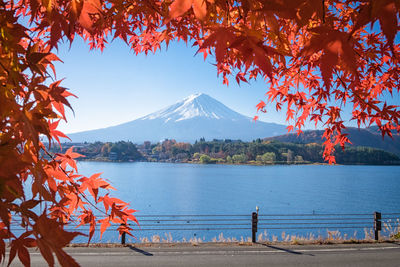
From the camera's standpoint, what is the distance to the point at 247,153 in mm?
91938

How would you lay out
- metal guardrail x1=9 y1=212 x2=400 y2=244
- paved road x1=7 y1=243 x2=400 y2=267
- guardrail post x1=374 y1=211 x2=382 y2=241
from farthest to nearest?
guardrail post x1=374 y1=211 x2=382 y2=241 < metal guardrail x1=9 y1=212 x2=400 y2=244 < paved road x1=7 y1=243 x2=400 y2=267

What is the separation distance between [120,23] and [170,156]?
108 metres

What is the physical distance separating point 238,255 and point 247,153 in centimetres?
8695

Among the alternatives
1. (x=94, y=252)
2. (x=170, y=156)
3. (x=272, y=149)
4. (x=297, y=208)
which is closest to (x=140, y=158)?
(x=170, y=156)

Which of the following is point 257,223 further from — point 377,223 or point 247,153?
point 247,153

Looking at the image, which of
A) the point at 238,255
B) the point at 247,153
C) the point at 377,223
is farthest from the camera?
the point at 247,153

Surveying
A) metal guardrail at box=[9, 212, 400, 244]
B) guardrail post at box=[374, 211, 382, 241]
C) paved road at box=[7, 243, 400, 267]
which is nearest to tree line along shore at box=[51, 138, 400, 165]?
metal guardrail at box=[9, 212, 400, 244]

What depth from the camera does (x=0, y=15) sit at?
0.97 m

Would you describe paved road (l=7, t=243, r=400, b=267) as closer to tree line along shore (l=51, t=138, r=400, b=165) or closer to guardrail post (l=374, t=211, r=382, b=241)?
guardrail post (l=374, t=211, r=382, b=241)

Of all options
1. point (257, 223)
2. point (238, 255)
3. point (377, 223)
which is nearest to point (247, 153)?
point (377, 223)

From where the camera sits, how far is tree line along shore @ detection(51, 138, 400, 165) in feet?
290

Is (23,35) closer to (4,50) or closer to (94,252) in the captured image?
(4,50)

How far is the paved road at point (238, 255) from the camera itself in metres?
5.80

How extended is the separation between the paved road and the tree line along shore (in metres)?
82.5
